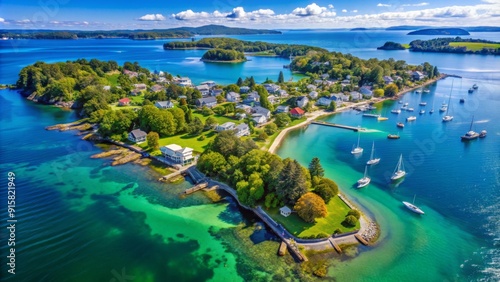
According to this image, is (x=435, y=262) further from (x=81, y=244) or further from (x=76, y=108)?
(x=76, y=108)

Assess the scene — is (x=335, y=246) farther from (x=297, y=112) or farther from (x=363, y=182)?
(x=297, y=112)

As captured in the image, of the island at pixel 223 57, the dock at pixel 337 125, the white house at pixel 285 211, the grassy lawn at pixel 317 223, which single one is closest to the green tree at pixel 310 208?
the grassy lawn at pixel 317 223

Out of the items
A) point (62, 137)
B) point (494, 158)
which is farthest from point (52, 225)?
point (494, 158)

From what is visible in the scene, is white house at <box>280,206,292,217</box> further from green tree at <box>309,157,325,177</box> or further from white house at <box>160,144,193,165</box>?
white house at <box>160,144,193,165</box>

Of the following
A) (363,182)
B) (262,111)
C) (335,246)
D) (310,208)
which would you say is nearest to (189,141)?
(262,111)

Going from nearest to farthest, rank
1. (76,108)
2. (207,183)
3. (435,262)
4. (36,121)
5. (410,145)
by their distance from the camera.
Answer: (435,262), (207,183), (410,145), (36,121), (76,108)

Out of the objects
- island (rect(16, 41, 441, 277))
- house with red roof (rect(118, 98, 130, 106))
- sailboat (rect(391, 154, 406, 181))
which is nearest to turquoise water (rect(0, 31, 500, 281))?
sailboat (rect(391, 154, 406, 181))
